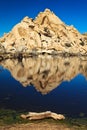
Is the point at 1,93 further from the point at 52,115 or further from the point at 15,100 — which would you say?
the point at 52,115

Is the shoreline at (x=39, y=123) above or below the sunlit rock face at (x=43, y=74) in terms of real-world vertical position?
below

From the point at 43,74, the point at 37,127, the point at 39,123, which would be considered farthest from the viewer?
the point at 43,74

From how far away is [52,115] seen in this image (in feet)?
112

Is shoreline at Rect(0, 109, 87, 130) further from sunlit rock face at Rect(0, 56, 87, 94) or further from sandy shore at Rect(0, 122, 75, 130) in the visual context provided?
sunlit rock face at Rect(0, 56, 87, 94)

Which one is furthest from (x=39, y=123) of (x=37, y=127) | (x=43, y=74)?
(x=43, y=74)

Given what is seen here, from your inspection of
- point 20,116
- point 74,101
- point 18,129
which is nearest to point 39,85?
point 74,101

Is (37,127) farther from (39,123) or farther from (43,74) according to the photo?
(43,74)

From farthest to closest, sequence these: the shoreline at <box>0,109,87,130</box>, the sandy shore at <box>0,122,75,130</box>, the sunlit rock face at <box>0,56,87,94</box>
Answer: the sunlit rock face at <box>0,56,87,94</box> < the shoreline at <box>0,109,87,130</box> < the sandy shore at <box>0,122,75,130</box>

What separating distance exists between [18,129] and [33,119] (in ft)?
14.7

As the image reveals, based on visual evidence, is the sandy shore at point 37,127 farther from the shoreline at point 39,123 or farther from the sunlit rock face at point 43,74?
the sunlit rock face at point 43,74

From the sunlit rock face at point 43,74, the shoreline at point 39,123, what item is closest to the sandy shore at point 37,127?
the shoreline at point 39,123

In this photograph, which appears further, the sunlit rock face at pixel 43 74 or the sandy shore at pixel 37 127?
the sunlit rock face at pixel 43 74

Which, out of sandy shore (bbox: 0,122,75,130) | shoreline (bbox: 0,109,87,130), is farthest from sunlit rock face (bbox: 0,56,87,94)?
sandy shore (bbox: 0,122,75,130)

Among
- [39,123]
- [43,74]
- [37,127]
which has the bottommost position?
[37,127]
